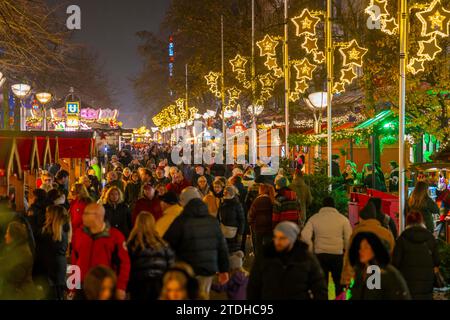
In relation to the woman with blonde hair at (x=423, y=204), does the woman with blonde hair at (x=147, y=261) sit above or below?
below

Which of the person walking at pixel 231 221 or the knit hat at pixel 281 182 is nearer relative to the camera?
the person walking at pixel 231 221

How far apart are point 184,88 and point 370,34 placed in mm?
24636

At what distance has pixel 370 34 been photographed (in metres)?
23.6

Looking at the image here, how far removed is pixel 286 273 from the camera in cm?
588

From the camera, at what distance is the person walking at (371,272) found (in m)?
5.55

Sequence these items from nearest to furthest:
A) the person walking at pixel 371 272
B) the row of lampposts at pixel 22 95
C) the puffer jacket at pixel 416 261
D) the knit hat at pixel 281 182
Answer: the person walking at pixel 371 272
the puffer jacket at pixel 416 261
the knit hat at pixel 281 182
the row of lampposts at pixel 22 95

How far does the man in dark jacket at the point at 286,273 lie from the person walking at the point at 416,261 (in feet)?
5.86

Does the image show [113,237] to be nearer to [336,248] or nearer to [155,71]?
[336,248]

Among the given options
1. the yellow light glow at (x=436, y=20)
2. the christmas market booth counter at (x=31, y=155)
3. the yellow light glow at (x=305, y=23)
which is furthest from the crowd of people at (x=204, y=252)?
the yellow light glow at (x=305, y=23)

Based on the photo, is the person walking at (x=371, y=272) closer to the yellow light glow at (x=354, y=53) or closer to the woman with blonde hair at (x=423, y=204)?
the woman with blonde hair at (x=423, y=204)

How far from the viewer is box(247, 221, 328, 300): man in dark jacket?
588cm

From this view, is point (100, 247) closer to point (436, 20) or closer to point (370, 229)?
point (370, 229)

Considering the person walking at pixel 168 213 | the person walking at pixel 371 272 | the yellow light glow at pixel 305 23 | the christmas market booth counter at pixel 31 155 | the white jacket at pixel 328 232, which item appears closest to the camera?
the person walking at pixel 371 272
